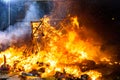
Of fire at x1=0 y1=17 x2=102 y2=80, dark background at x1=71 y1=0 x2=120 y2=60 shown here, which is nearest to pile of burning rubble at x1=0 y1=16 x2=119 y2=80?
fire at x1=0 y1=17 x2=102 y2=80

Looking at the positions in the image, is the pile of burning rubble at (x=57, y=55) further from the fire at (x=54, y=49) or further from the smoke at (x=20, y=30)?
the smoke at (x=20, y=30)

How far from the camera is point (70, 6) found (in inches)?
689

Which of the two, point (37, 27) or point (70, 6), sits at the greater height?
point (70, 6)

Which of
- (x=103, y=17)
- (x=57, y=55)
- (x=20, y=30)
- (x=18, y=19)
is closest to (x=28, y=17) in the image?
(x=18, y=19)

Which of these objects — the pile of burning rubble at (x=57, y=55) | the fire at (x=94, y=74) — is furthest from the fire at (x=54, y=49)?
the fire at (x=94, y=74)

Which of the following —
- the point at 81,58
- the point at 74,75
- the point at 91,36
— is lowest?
the point at 74,75

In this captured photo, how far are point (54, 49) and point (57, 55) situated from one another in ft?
2.13

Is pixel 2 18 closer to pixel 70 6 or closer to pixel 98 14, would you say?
pixel 70 6

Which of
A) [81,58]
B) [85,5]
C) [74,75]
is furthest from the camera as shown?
[85,5]

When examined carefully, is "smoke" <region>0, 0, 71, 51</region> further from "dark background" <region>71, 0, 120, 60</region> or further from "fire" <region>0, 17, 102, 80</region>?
"dark background" <region>71, 0, 120, 60</region>

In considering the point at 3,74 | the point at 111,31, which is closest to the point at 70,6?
the point at 111,31

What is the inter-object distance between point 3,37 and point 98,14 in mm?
7083

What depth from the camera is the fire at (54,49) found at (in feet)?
51.1

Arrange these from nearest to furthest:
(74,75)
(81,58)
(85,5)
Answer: (74,75) → (81,58) → (85,5)
